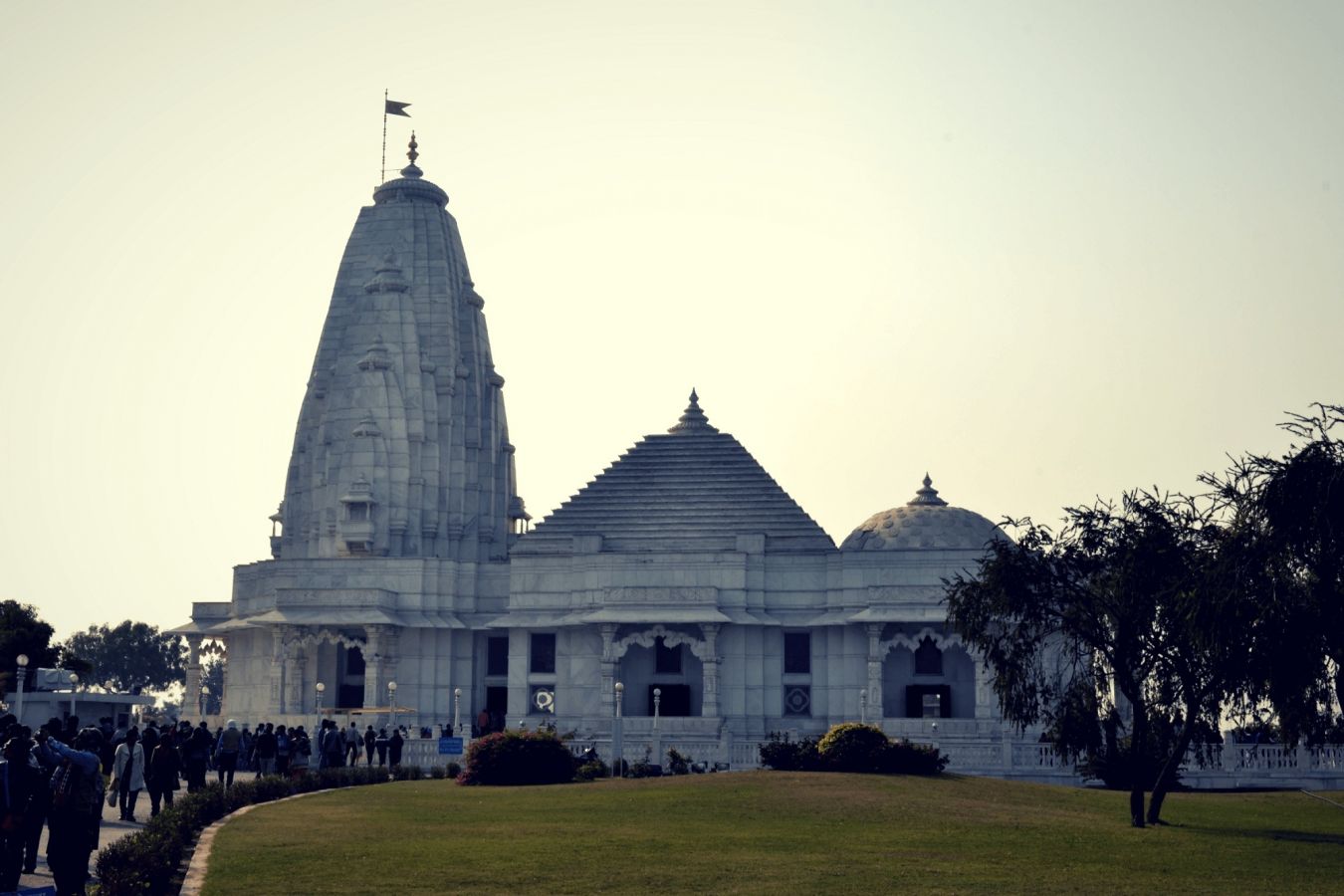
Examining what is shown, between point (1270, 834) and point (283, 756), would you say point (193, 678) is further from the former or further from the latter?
point (1270, 834)

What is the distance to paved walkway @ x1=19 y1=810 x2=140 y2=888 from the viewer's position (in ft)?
78.2

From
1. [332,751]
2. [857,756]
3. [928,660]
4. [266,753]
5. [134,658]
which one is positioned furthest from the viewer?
[134,658]

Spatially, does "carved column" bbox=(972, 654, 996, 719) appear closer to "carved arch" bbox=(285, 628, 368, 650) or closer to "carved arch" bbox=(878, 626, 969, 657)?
"carved arch" bbox=(878, 626, 969, 657)

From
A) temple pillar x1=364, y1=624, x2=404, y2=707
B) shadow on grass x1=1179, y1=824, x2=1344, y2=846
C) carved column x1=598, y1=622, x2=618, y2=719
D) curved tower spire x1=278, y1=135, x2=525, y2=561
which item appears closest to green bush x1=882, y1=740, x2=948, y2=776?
shadow on grass x1=1179, y1=824, x2=1344, y2=846

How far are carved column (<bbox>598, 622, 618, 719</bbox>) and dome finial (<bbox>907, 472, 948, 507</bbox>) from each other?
51.4ft

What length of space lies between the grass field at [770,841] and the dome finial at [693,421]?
48526 millimetres

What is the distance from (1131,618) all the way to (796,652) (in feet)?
153

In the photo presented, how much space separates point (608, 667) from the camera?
78.1 metres

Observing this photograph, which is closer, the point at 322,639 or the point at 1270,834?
the point at 1270,834

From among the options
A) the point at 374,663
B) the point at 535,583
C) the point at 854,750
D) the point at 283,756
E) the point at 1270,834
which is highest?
the point at 535,583

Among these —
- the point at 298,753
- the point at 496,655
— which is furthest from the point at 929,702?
Result: the point at 298,753

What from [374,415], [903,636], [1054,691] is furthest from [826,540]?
[1054,691]

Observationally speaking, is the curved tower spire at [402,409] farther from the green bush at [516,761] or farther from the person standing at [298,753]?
the green bush at [516,761]

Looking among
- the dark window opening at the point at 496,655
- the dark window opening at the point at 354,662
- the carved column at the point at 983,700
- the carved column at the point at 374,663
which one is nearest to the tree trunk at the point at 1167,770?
the carved column at the point at 983,700
